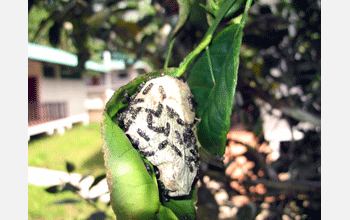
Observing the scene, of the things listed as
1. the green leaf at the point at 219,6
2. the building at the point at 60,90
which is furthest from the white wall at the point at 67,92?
the green leaf at the point at 219,6

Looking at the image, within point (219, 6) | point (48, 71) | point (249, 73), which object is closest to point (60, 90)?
point (48, 71)

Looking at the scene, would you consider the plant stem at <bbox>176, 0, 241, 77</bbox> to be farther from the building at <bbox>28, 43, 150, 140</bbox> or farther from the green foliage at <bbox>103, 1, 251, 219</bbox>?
the building at <bbox>28, 43, 150, 140</bbox>

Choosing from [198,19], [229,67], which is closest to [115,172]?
[229,67]

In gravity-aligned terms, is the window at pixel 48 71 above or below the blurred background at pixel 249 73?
above

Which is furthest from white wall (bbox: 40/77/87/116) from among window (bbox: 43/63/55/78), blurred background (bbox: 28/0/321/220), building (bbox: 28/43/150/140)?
blurred background (bbox: 28/0/321/220)

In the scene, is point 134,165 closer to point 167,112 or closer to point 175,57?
point 167,112

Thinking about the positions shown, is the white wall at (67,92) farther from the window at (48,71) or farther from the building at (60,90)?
the window at (48,71)
